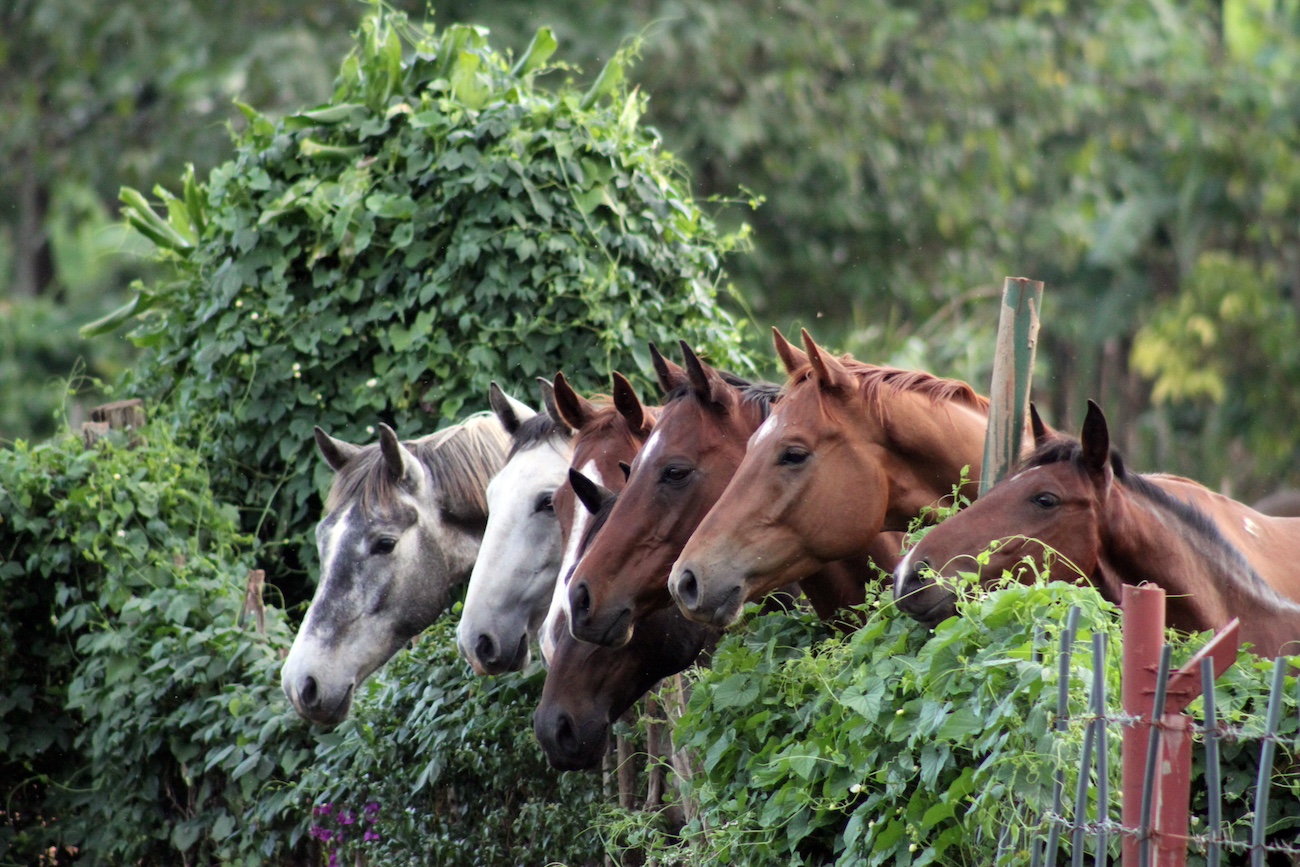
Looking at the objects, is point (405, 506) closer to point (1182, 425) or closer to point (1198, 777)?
point (1198, 777)

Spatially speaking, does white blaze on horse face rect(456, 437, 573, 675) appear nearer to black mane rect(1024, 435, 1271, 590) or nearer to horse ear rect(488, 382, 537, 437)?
horse ear rect(488, 382, 537, 437)

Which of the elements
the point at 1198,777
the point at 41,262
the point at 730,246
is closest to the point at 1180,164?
the point at 730,246

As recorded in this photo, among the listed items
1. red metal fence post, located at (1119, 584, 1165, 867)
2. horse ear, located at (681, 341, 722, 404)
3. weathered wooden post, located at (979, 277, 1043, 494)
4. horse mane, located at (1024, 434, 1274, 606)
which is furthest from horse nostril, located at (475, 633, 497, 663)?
red metal fence post, located at (1119, 584, 1165, 867)

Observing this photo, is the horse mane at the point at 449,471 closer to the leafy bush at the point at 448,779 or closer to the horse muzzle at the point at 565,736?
the leafy bush at the point at 448,779

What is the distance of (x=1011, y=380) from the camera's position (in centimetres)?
393

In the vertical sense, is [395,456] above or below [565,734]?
above

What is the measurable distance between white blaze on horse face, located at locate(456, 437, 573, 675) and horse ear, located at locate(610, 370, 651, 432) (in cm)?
37

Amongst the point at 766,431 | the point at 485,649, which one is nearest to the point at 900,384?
the point at 766,431

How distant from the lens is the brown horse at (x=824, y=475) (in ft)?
12.2

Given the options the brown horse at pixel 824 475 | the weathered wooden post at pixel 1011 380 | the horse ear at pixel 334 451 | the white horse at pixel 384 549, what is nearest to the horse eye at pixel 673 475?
the brown horse at pixel 824 475

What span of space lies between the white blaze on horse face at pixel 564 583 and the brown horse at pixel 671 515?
7.1 inches

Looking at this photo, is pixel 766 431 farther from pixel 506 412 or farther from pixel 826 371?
pixel 506 412

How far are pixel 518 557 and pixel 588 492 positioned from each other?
655mm

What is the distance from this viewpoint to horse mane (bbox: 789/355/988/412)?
4086 mm
